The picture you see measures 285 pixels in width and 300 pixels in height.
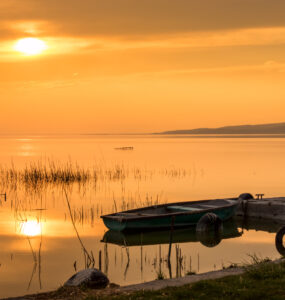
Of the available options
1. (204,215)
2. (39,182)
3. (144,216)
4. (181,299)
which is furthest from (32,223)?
(181,299)

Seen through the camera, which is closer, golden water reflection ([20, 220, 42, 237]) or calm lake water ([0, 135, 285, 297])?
calm lake water ([0, 135, 285, 297])

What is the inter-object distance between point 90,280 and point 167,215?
9.33m

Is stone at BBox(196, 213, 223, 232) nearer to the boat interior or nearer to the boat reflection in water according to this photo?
the boat reflection in water

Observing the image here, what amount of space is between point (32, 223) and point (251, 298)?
15.5 metres

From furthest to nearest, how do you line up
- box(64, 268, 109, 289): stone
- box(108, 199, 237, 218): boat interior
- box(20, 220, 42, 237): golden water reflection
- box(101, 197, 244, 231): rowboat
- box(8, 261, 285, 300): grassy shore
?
box(20, 220, 42, 237): golden water reflection, box(108, 199, 237, 218): boat interior, box(101, 197, 244, 231): rowboat, box(64, 268, 109, 289): stone, box(8, 261, 285, 300): grassy shore

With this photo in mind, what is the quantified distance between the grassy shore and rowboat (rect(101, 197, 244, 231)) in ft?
22.0

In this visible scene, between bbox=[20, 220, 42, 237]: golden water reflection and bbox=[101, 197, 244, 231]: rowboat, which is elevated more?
bbox=[101, 197, 244, 231]: rowboat

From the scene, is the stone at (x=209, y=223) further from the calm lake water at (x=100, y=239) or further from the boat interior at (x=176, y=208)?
the boat interior at (x=176, y=208)

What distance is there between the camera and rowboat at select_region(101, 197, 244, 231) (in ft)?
62.2

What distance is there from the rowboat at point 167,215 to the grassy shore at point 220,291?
6.72m

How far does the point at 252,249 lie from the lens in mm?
18656

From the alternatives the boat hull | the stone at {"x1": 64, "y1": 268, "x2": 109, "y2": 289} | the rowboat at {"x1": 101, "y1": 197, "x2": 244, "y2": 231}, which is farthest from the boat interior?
the stone at {"x1": 64, "y1": 268, "x2": 109, "y2": 289}

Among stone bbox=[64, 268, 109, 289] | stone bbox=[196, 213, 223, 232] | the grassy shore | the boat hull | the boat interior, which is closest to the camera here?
the grassy shore

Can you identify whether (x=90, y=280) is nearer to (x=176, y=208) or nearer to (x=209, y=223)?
(x=209, y=223)
